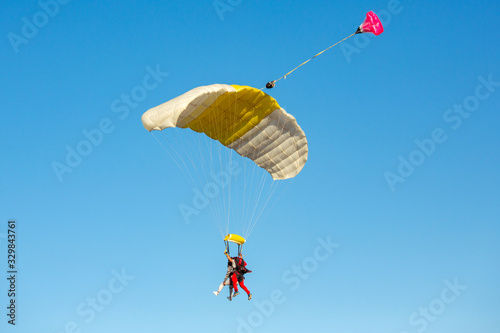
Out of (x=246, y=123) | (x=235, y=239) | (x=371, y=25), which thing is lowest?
(x=235, y=239)

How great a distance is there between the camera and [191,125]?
86.1 ft

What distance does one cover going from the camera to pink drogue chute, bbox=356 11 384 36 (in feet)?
78.7

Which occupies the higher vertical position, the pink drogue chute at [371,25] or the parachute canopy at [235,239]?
the pink drogue chute at [371,25]

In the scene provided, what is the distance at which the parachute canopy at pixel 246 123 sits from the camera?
78.8 ft

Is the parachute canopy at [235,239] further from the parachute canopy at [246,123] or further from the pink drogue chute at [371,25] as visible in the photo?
the pink drogue chute at [371,25]

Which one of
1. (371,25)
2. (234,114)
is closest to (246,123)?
(234,114)

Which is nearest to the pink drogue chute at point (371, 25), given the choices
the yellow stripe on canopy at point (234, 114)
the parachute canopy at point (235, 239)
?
the yellow stripe on canopy at point (234, 114)

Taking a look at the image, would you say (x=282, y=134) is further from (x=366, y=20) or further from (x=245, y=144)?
(x=366, y=20)

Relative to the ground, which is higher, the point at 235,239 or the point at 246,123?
the point at 246,123

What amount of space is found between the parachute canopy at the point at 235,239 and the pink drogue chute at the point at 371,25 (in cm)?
752

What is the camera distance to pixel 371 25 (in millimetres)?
24031

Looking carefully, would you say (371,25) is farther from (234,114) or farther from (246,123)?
(246,123)

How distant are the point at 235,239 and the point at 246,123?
4295mm

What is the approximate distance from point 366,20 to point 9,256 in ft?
47.7
